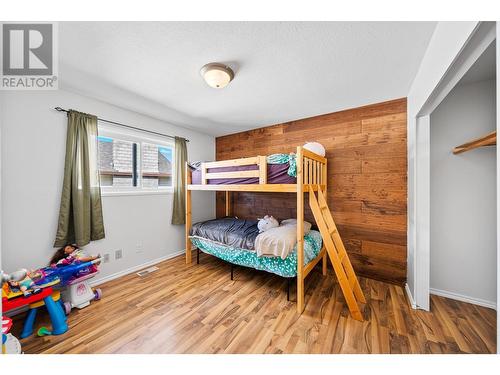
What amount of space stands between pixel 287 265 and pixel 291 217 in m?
1.15

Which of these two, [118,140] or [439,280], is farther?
[118,140]

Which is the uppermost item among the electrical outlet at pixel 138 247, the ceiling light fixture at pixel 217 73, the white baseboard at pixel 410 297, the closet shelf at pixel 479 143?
the ceiling light fixture at pixel 217 73

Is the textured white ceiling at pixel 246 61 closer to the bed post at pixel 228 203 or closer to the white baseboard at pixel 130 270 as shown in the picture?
the bed post at pixel 228 203

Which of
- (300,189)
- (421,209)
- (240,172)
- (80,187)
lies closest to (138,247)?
(80,187)

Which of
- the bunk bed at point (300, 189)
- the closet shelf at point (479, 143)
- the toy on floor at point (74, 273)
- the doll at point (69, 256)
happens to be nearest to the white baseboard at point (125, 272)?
the toy on floor at point (74, 273)

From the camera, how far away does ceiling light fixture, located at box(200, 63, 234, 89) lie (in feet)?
5.33

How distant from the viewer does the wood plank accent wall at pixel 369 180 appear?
7.52 ft

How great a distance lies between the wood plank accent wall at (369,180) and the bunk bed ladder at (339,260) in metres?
0.56

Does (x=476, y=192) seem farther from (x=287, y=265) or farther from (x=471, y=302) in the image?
(x=287, y=265)

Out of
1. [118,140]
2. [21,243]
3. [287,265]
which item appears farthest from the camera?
[118,140]
